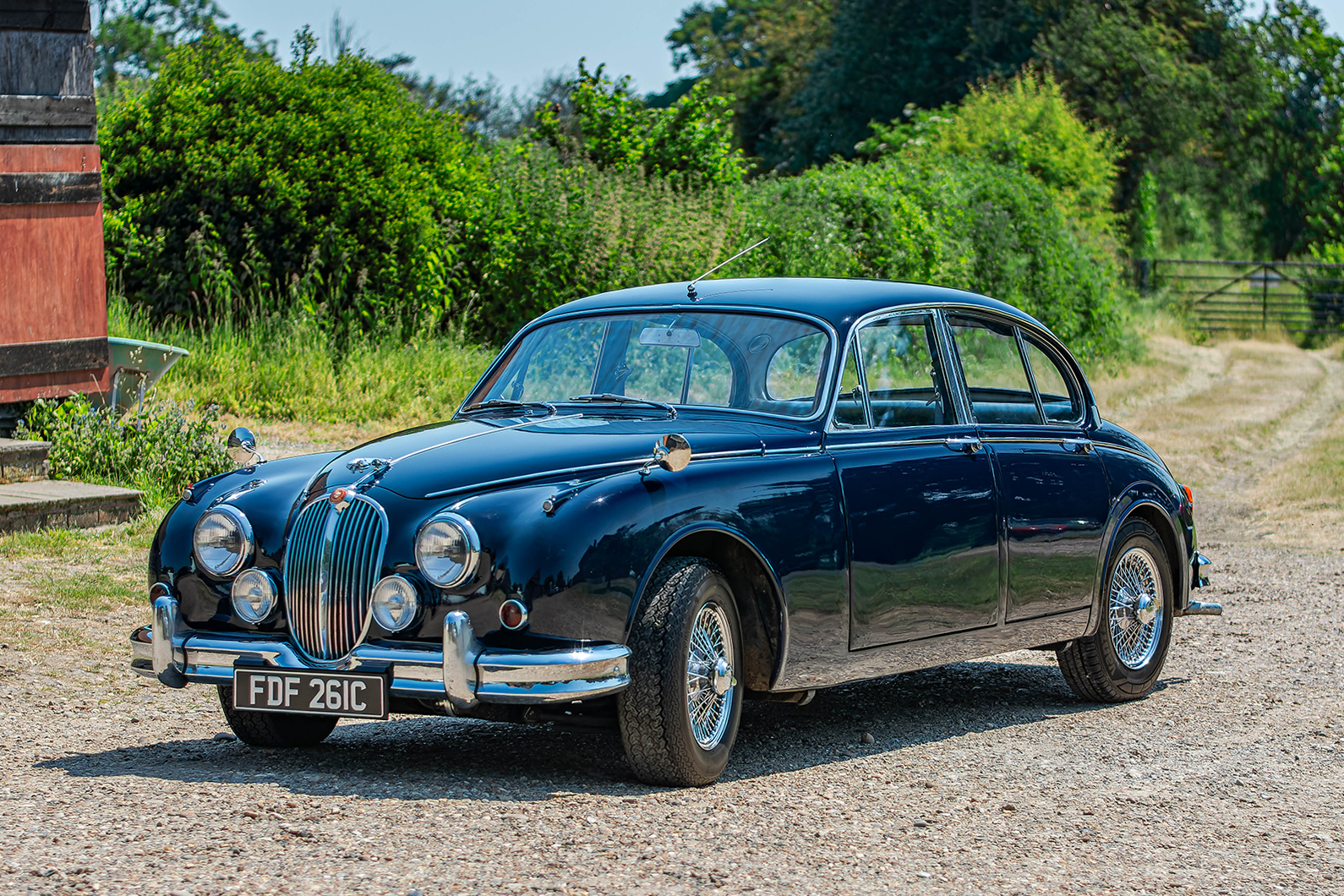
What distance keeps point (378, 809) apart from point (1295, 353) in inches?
1344

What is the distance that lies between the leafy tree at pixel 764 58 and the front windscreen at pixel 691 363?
4707 cm

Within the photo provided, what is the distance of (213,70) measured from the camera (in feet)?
54.1

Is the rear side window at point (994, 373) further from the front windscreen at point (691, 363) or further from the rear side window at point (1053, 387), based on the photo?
the front windscreen at point (691, 363)

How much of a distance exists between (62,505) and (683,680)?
638cm

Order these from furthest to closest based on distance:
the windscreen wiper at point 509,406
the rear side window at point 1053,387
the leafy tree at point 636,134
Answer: the leafy tree at point 636,134 < the rear side window at point 1053,387 < the windscreen wiper at point 509,406

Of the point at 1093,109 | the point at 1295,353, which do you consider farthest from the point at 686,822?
the point at 1093,109

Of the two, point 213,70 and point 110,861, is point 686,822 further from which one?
point 213,70

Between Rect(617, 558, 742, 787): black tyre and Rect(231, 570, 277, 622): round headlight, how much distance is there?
1.24 meters

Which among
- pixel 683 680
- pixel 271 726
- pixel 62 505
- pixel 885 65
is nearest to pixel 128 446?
pixel 62 505

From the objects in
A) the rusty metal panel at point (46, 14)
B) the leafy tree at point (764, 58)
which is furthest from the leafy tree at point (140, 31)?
the rusty metal panel at point (46, 14)

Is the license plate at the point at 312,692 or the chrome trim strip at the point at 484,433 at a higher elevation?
the chrome trim strip at the point at 484,433

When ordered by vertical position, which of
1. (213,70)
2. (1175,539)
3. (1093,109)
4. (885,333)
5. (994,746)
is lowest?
(994,746)

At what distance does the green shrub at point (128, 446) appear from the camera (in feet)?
37.3

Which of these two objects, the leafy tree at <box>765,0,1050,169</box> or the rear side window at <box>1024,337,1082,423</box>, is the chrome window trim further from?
the leafy tree at <box>765,0,1050,169</box>
